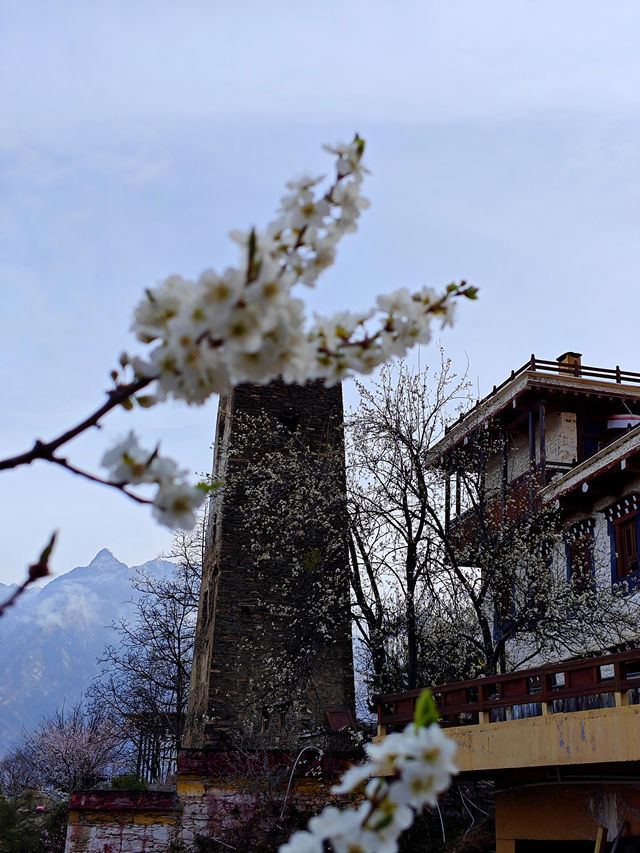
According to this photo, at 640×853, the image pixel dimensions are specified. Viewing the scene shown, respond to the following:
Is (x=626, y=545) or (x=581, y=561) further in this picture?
(x=581, y=561)

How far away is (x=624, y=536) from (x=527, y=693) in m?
7.30

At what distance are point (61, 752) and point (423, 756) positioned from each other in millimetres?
38434

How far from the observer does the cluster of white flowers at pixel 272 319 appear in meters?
1.97

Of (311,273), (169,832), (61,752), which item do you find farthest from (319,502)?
(61,752)

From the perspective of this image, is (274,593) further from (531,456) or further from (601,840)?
(601,840)

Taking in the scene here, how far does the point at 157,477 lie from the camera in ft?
7.65

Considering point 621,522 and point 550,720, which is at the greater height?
point 621,522

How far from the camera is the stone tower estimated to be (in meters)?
18.1

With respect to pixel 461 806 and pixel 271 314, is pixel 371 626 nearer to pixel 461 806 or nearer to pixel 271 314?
pixel 461 806

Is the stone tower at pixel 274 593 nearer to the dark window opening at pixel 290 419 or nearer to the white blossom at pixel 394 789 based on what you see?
the dark window opening at pixel 290 419

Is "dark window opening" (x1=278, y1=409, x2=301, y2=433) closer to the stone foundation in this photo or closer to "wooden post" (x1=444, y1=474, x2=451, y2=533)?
"wooden post" (x1=444, y1=474, x2=451, y2=533)

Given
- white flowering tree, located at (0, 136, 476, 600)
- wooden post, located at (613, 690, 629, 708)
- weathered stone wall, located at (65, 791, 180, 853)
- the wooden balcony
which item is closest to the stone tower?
weathered stone wall, located at (65, 791, 180, 853)

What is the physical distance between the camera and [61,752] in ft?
120

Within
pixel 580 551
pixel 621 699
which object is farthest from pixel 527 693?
pixel 580 551
